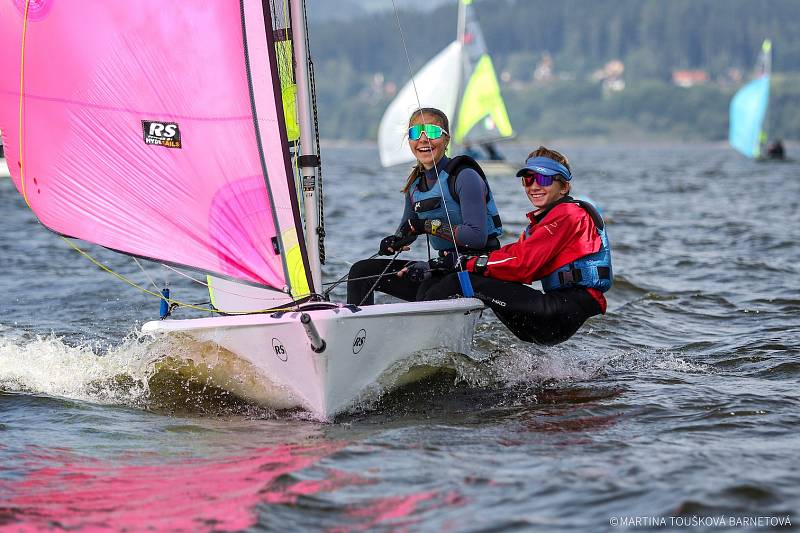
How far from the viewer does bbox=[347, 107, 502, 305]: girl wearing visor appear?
5.46 m

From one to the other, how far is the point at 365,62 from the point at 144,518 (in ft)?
545

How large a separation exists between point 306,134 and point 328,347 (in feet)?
3.44

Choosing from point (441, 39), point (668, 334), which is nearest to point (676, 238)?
point (668, 334)

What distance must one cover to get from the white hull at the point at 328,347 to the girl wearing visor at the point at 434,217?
A: 397mm

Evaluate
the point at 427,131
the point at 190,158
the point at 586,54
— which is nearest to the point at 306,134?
the point at 190,158

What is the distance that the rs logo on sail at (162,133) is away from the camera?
4.82 metres

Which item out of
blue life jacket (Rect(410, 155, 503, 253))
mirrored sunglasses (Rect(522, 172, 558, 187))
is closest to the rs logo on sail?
blue life jacket (Rect(410, 155, 503, 253))

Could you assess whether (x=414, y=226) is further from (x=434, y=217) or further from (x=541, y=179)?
(x=541, y=179)

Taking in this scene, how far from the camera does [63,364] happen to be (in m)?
6.00

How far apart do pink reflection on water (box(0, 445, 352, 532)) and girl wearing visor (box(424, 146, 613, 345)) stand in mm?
1477

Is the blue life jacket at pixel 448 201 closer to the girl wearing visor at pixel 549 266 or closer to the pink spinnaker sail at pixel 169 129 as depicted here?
the girl wearing visor at pixel 549 266

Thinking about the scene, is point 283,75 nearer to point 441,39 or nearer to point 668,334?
point 668,334

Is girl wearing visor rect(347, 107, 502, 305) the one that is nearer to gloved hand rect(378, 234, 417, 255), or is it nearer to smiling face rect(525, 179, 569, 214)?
gloved hand rect(378, 234, 417, 255)

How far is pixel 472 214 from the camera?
5457 millimetres
